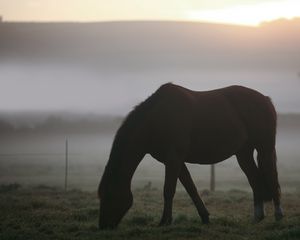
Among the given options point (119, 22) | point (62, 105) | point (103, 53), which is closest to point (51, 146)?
point (62, 105)

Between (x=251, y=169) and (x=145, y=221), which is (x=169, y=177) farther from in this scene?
(x=251, y=169)

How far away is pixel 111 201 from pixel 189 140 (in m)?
1.70

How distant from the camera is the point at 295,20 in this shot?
181 ft

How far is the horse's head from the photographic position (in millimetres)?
8648

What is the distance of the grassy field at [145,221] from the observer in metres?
8.05

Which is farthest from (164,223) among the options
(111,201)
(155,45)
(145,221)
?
(155,45)

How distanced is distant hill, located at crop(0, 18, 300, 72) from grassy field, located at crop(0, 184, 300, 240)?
43.3 m

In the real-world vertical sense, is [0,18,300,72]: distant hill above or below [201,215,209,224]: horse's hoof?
above

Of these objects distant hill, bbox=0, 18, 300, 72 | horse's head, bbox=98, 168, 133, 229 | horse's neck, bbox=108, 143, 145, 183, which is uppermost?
distant hill, bbox=0, 18, 300, 72

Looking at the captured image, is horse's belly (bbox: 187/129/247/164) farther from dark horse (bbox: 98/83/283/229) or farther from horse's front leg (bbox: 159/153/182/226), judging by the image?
horse's front leg (bbox: 159/153/182/226)

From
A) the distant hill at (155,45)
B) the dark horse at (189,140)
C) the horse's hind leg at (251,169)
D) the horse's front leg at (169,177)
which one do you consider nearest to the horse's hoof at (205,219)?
the dark horse at (189,140)

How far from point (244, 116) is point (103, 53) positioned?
63.3 m

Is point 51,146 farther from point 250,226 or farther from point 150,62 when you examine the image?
point 250,226

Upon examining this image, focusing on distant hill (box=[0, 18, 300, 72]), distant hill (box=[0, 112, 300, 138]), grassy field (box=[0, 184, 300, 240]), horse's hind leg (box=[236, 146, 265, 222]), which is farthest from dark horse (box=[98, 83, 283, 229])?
distant hill (box=[0, 18, 300, 72])
